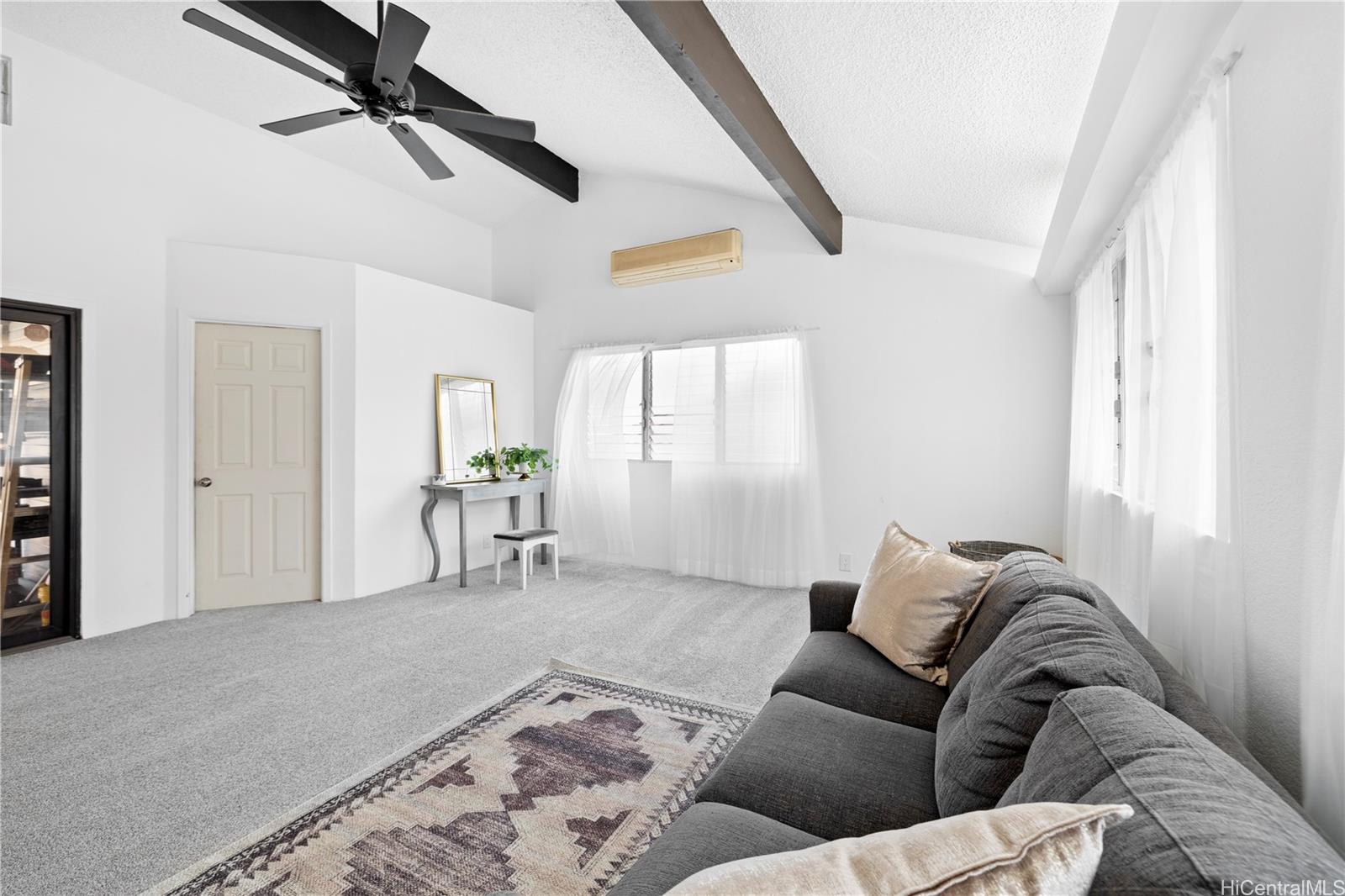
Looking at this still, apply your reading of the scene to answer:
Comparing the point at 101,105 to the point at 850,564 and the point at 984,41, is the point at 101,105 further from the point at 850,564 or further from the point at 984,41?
the point at 850,564

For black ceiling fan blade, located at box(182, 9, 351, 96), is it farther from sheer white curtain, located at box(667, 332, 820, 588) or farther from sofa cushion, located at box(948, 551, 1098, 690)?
sofa cushion, located at box(948, 551, 1098, 690)

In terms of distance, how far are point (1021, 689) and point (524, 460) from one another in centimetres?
461

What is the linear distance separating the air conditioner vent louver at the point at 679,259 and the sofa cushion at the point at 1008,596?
3.41 meters

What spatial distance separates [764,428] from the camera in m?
4.65

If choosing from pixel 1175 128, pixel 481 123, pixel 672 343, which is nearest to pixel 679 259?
pixel 672 343

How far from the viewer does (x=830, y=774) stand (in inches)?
52.0

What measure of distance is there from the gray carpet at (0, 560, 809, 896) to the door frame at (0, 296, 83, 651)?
39cm

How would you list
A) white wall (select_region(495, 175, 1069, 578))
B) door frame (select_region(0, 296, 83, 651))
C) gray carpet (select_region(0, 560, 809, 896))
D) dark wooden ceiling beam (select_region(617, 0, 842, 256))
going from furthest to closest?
white wall (select_region(495, 175, 1069, 578)), door frame (select_region(0, 296, 83, 651)), dark wooden ceiling beam (select_region(617, 0, 842, 256)), gray carpet (select_region(0, 560, 809, 896))

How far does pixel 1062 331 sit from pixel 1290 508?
10.2 ft

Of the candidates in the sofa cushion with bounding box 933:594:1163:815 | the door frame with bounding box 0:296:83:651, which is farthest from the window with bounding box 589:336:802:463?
the door frame with bounding box 0:296:83:651

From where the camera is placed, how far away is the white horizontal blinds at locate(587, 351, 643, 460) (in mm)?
5289

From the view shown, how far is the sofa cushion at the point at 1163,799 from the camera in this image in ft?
1.77

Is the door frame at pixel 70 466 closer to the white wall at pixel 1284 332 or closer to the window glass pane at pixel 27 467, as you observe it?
the window glass pane at pixel 27 467

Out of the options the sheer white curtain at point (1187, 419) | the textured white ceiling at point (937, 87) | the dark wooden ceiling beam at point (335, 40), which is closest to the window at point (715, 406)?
the textured white ceiling at point (937, 87)
